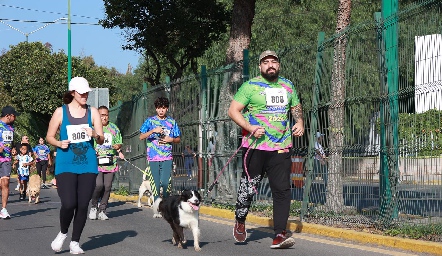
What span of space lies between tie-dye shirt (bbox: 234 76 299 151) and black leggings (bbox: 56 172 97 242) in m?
1.87

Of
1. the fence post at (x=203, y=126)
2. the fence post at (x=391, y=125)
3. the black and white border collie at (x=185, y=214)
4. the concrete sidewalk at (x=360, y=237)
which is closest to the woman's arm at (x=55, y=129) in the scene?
the black and white border collie at (x=185, y=214)

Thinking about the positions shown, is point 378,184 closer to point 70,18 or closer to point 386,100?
point 386,100

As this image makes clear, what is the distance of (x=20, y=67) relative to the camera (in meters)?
50.9

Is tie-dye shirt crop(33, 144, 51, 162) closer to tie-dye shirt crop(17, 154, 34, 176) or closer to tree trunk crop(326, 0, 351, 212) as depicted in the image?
tie-dye shirt crop(17, 154, 34, 176)

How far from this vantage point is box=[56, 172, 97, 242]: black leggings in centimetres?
978

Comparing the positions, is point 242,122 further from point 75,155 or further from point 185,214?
point 75,155

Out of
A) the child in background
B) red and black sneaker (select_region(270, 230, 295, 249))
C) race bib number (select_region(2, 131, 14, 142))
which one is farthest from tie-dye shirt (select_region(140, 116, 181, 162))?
the child in background

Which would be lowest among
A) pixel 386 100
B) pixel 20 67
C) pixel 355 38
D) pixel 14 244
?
pixel 14 244

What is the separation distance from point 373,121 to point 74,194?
3761mm

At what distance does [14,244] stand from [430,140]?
5268 millimetres

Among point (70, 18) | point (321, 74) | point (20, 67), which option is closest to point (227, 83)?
point (321, 74)

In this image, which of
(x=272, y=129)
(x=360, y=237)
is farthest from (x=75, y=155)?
(x=360, y=237)

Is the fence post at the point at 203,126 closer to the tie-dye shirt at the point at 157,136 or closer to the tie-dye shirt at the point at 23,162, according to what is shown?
the tie-dye shirt at the point at 157,136

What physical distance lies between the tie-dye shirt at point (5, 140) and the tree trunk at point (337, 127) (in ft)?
19.6
